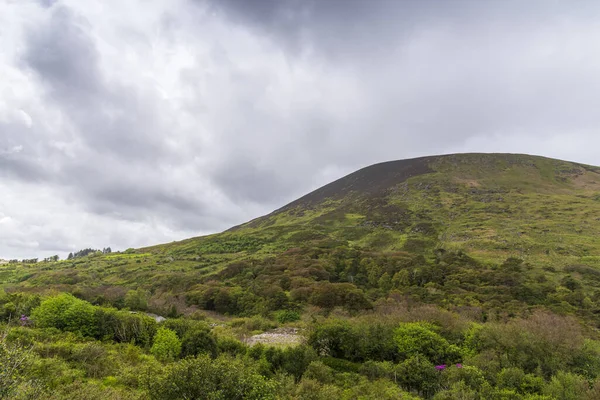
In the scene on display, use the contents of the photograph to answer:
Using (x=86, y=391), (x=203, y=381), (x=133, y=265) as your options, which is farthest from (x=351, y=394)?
(x=133, y=265)

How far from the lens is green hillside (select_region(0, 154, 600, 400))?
2398cm

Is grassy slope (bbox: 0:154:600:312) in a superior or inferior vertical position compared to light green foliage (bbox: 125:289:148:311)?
superior

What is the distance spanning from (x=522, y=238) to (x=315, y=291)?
5443 cm

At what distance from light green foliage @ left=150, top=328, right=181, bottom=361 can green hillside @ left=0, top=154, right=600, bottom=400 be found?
219mm

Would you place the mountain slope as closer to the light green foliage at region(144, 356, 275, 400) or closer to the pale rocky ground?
the pale rocky ground

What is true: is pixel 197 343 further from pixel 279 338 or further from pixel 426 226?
pixel 426 226

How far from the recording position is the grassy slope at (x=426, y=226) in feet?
231

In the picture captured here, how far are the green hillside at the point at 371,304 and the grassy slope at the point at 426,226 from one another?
808 mm

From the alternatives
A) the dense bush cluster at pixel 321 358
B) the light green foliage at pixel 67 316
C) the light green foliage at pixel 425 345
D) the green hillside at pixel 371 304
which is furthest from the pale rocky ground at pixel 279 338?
the light green foliage at pixel 67 316

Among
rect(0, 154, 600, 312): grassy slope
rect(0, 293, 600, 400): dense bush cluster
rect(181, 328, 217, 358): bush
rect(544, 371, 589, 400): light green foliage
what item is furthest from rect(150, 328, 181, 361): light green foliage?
rect(544, 371, 589, 400): light green foliage

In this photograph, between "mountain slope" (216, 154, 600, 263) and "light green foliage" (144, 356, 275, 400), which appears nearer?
"light green foliage" (144, 356, 275, 400)

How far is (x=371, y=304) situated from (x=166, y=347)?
30.4m

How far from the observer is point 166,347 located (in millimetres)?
30609

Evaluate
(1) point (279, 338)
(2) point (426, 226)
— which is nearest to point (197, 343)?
(1) point (279, 338)
